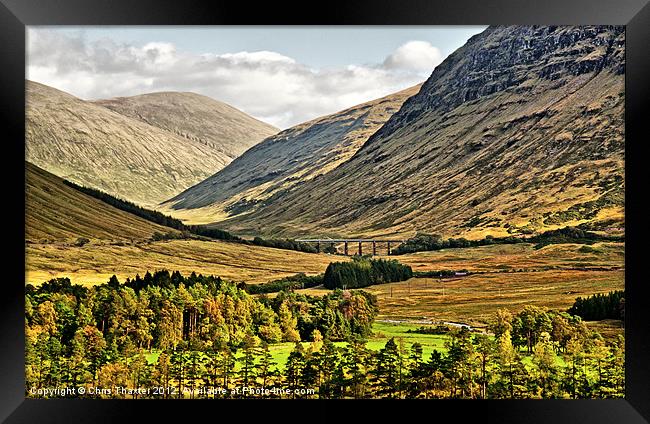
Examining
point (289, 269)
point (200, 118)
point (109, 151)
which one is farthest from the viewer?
point (200, 118)

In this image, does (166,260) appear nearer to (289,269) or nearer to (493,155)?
(289,269)

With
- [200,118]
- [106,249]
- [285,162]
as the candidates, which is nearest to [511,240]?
[200,118]

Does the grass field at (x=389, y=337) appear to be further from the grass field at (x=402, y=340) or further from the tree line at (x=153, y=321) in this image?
the tree line at (x=153, y=321)

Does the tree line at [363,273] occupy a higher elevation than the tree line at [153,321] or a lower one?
higher

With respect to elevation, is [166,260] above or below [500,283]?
above
